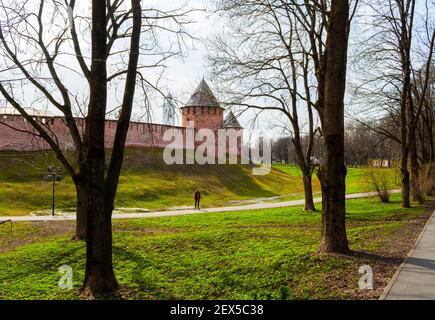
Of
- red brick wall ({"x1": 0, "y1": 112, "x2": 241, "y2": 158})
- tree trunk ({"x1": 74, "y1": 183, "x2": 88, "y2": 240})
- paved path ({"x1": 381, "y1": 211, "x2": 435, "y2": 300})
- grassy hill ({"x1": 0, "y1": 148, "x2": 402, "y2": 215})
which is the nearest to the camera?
paved path ({"x1": 381, "y1": 211, "x2": 435, "y2": 300})

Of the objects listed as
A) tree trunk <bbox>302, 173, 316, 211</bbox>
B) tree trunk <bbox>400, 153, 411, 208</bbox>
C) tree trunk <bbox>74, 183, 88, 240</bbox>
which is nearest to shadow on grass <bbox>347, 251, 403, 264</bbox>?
tree trunk <bbox>74, 183, 88, 240</bbox>

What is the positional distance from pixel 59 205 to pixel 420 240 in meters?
31.7

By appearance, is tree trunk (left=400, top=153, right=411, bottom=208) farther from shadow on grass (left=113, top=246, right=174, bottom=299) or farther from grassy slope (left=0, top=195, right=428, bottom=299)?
shadow on grass (left=113, top=246, right=174, bottom=299)

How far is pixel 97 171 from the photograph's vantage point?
826 cm

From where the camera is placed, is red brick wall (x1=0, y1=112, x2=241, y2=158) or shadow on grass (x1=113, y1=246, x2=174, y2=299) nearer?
shadow on grass (x1=113, y1=246, x2=174, y2=299)

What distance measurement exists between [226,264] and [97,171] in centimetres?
401

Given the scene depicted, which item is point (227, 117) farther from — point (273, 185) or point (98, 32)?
point (273, 185)

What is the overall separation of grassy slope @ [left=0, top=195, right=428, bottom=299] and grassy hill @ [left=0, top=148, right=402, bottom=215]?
15.9 meters

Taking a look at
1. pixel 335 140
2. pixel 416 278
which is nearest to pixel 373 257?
pixel 416 278

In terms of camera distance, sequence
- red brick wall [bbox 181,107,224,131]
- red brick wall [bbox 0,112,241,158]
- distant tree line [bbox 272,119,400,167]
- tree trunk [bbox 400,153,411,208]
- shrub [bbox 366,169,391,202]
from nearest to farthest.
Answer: tree trunk [bbox 400,153,411,208], shrub [bbox 366,169,391,202], red brick wall [bbox 0,112,241,158], red brick wall [bbox 181,107,224,131], distant tree line [bbox 272,119,400,167]

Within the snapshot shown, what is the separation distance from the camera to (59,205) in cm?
3716

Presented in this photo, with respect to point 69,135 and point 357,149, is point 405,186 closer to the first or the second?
point 69,135

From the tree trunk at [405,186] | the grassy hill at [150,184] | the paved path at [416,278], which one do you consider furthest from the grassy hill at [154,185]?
the paved path at [416,278]

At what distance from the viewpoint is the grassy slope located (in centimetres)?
808
